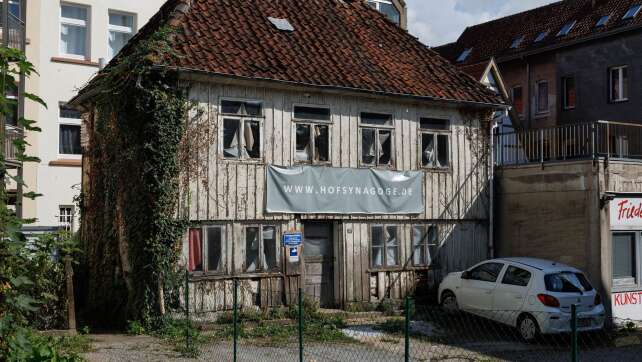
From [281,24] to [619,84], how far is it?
16548mm

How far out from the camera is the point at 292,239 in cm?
1761

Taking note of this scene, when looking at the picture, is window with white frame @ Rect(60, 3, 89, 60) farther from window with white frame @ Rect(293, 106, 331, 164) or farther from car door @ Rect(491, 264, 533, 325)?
car door @ Rect(491, 264, 533, 325)

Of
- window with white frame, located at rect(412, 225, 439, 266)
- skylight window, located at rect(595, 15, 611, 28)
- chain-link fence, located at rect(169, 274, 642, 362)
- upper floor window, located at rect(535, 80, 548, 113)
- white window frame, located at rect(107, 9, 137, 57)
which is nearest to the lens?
chain-link fence, located at rect(169, 274, 642, 362)

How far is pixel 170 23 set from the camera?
17.3 metres

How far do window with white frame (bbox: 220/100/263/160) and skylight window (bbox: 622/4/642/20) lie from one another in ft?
61.2

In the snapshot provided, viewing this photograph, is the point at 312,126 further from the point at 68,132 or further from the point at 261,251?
the point at 68,132

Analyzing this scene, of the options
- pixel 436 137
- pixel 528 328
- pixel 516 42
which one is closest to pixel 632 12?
pixel 516 42

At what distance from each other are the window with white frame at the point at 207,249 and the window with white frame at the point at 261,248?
662mm

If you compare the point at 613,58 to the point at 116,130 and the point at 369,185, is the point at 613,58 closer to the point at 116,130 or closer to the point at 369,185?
the point at 369,185

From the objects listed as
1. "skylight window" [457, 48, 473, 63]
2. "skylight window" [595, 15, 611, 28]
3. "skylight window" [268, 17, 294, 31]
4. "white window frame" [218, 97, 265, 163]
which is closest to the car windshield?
"white window frame" [218, 97, 265, 163]

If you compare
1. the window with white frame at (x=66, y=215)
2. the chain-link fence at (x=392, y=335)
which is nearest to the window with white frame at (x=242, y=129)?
the chain-link fence at (x=392, y=335)

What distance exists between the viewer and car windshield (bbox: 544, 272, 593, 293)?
15602 millimetres

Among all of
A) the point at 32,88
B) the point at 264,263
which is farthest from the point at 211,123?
the point at 32,88

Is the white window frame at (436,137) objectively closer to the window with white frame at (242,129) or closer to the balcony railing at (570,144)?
the balcony railing at (570,144)
